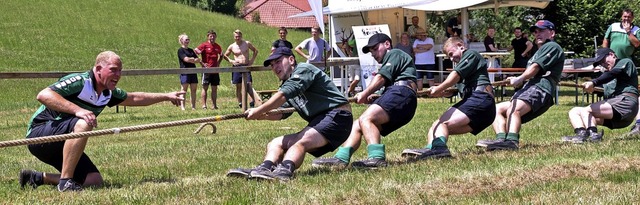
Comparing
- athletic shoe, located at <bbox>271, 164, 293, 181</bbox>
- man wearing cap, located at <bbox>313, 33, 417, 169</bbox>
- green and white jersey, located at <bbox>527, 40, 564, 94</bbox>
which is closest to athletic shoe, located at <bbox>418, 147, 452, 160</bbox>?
man wearing cap, located at <bbox>313, 33, 417, 169</bbox>

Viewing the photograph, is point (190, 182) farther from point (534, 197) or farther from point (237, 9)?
point (237, 9)

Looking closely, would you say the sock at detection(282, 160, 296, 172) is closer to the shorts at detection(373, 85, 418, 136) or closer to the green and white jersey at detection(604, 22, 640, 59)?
the shorts at detection(373, 85, 418, 136)

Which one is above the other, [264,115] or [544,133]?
[264,115]

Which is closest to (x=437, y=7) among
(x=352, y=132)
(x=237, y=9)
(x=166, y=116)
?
(x=166, y=116)

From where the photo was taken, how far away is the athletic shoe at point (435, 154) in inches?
364

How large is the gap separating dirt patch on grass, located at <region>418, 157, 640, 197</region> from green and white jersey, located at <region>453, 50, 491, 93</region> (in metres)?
1.65

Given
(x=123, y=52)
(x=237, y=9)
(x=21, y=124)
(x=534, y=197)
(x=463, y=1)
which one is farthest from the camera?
(x=237, y=9)

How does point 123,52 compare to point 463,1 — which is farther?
point 123,52

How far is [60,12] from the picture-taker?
51250mm

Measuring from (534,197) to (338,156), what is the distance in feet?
8.52

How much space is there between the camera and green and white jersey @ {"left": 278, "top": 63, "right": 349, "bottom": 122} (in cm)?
807

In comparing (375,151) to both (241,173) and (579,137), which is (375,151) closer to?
(241,173)

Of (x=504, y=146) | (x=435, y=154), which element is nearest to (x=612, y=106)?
(x=504, y=146)

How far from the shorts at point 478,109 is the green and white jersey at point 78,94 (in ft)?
11.1
